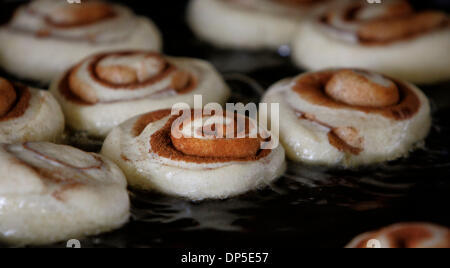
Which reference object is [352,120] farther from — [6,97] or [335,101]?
[6,97]

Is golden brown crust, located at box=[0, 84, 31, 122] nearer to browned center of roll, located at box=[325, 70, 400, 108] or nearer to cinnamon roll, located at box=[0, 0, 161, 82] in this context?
cinnamon roll, located at box=[0, 0, 161, 82]

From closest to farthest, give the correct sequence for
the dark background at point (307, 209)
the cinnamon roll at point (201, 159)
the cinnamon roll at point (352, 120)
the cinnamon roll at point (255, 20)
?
the dark background at point (307, 209)
the cinnamon roll at point (201, 159)
the cinnamon roll at point (352, 120)
the cinnamon roll at point (255, 20)

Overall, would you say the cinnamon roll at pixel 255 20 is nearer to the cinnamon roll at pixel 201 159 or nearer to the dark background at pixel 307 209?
the dark background at pixel 307 209

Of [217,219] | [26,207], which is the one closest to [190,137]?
[217,219]

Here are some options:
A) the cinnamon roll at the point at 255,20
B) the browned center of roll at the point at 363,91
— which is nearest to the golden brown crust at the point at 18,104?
the browned center of roll at the point at 363,91

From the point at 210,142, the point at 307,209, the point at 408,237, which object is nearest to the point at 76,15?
the point at 210,142

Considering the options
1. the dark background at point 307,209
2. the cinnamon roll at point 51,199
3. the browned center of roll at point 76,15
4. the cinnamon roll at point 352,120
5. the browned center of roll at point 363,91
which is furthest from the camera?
the browned center of roll at point 76,15
